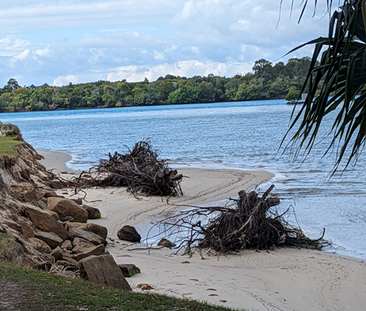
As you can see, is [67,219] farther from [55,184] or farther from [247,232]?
[55,184]

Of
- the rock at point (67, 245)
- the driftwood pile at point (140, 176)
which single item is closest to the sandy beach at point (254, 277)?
A: the rock at point (67, 245)

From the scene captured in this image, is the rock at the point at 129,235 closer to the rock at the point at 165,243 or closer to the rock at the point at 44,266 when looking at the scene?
the rock at the point at 165,243

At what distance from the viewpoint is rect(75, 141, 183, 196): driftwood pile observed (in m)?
15.0

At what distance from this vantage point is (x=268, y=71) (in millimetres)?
120750

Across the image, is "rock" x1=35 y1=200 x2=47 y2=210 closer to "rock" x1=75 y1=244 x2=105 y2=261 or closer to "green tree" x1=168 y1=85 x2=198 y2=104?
"rock" x1=75 y1=244 x2=105 y2=261

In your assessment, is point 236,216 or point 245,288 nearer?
point 245,288

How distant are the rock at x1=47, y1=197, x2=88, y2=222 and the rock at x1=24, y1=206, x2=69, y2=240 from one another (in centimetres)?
151

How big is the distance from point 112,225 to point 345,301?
19.1ft

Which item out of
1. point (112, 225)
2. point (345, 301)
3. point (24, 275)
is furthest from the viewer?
point (112, 225)

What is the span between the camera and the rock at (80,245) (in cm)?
823

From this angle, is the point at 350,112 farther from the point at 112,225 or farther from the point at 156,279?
Answer: the point at 112,225

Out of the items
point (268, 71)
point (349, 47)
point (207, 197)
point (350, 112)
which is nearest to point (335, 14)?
point (349, 47)

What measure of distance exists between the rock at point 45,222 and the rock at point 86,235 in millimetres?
118

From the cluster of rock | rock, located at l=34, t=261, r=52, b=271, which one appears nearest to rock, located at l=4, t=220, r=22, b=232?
the cluster of rock
